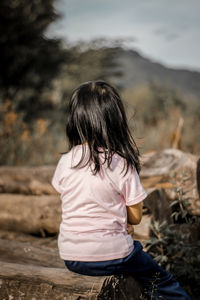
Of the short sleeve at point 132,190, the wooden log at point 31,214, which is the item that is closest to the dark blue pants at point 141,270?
the short sleeve at point 132,190

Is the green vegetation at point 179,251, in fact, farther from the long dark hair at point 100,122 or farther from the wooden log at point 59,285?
the long dark hair at point 100,122

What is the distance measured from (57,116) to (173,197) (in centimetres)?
752

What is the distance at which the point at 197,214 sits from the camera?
262 centimetres

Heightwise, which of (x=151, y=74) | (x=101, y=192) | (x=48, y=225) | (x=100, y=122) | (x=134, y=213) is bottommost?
(x=48, y=225)

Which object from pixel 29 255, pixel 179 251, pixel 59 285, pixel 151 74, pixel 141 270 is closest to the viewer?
pixel 59 285

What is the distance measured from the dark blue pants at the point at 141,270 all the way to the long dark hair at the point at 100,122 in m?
0.48

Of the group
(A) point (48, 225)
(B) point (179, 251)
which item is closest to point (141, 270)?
(B) point (179, 251)

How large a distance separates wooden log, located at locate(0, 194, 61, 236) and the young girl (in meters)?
1.31

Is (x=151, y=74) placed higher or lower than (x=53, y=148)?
higher

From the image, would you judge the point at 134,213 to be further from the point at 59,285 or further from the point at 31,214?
the point at 31,214

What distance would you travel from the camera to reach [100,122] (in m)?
1.61

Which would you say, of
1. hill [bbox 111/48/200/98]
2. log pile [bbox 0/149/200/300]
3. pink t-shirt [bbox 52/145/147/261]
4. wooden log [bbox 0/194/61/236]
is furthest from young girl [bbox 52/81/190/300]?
hill [bbox 111/48/200/98]

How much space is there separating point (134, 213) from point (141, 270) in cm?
32

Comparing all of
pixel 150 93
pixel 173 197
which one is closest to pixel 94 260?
pixel 173 197
